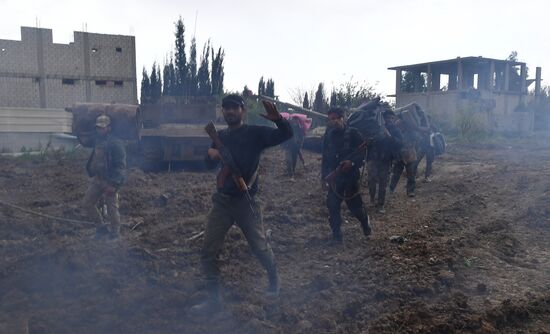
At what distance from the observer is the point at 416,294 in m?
4.39

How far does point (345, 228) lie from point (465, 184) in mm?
4899

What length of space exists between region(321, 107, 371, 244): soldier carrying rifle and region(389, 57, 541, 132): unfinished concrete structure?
891 inches

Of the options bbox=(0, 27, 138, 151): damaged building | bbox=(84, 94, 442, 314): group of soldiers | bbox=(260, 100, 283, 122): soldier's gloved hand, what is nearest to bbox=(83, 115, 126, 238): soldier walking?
bbox=(84, 94, 442, 314): group of soldiers

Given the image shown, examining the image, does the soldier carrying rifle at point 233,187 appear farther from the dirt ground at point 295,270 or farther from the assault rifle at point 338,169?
the assault rifle at point 338,169

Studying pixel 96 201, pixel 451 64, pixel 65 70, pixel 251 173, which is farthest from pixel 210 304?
pixel 451 64

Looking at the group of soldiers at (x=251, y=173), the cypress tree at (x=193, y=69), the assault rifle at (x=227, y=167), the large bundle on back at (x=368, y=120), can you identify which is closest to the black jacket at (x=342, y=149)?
the group of soldiers at (x=251, y=173)

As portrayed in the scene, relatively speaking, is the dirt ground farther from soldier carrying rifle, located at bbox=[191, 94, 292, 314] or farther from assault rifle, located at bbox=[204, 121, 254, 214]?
assault rifle, located at bbox=[204, 121, 254, 214]

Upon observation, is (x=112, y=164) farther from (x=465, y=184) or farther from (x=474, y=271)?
(x=465, y=184)

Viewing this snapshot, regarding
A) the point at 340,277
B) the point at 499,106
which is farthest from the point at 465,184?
the point at 499,106

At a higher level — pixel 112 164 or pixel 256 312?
pixel 112 164

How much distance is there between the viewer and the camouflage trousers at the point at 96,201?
6.12 m

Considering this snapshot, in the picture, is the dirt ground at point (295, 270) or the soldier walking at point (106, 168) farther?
the soldier walking at point (106, 168)

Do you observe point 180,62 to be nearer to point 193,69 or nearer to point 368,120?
point 193,69

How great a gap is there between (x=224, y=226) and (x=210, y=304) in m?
0.65
